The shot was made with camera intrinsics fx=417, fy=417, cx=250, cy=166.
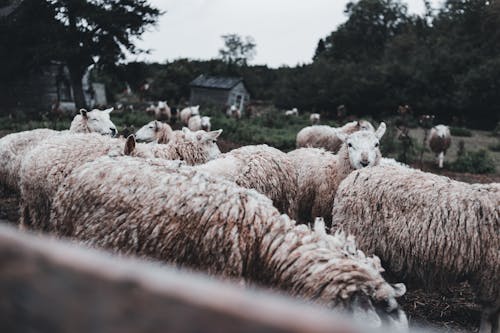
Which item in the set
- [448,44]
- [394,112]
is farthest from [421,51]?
[394,112]

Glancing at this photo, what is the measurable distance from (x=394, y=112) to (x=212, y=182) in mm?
31846

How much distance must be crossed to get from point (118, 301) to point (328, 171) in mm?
5732

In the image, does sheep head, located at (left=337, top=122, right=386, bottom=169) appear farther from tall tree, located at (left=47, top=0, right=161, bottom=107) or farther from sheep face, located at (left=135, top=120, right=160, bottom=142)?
tall tree, located at (left=47, top=0, right=161, bottom=107)

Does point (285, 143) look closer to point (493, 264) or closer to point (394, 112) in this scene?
point (493, 264)

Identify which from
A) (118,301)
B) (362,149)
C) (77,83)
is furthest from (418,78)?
(118,301)

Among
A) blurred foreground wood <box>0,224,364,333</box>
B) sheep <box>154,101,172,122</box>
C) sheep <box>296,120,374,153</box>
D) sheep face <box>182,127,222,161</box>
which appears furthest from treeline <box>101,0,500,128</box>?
blurred foreground wood <box>0,224,364,333</box>

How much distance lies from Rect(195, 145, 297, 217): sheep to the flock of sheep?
0.02 meters

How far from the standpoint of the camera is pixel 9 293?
16.7 inches

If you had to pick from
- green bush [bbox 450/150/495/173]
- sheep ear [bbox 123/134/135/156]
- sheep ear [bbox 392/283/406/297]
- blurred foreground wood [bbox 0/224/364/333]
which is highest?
blurred foreground wood [bbox 0/224/364/333]

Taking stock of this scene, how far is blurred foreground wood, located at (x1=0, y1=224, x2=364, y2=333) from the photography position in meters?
0.36

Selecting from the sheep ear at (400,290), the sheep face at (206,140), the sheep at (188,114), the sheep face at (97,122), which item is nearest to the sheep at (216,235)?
the sheep ear at (400,290)

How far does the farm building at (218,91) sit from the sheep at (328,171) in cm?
3793

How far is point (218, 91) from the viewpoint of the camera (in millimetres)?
44375

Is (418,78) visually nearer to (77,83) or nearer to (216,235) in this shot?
(77,83)
